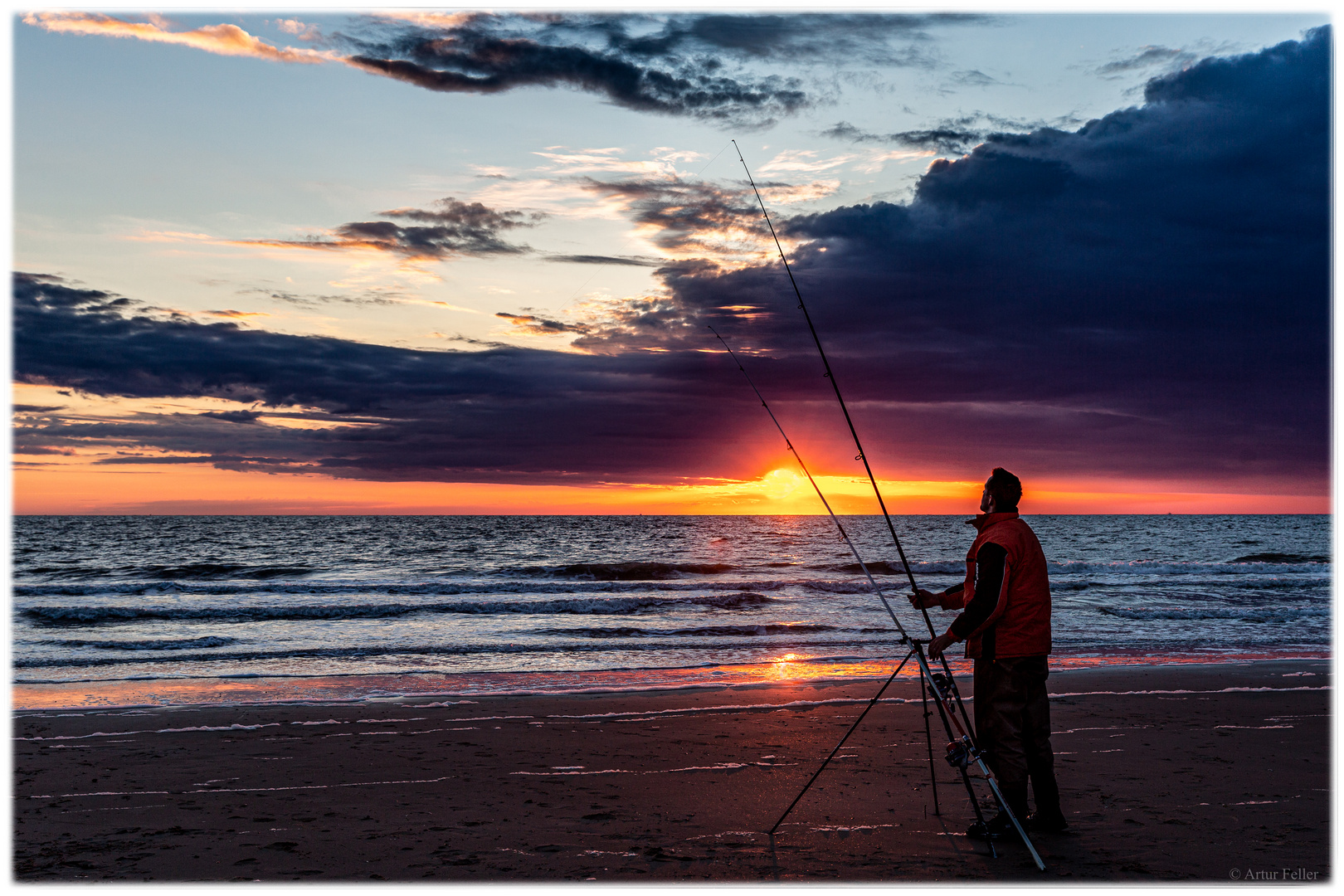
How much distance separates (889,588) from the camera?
82.7 feet

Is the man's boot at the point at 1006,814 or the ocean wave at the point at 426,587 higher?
the man's boot at the point at 1006,814

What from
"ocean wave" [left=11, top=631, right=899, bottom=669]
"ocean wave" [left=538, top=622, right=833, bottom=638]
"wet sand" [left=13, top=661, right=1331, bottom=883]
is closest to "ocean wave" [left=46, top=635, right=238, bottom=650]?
"ocean wave" [left=11, top=631, right=899, bottom=669]

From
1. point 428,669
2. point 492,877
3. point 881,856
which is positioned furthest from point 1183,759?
point 428,669

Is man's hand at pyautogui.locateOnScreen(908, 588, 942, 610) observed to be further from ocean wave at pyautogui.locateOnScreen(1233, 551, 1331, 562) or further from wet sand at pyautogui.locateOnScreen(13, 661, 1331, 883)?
ocean wave at pyautogui.locateOnScreen(1233, 551, 1331, 562)

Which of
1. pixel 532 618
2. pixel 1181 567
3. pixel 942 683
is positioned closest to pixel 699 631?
pixel 532 618

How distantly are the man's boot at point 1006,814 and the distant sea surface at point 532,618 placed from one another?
5.62 meters

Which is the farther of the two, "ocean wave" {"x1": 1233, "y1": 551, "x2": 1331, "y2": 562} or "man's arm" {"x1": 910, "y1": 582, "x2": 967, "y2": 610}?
"ocean wave" {"x1": 1233, "y1": 551, "x2": 1331, "y2": 562}

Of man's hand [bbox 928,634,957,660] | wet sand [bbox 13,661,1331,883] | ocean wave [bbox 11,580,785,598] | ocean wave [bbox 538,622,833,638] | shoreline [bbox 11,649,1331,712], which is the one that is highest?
man's hand [bbox 928,634,957,660]

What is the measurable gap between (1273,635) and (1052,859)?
13.8 m

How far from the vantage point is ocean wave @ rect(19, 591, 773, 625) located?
56.3 ft

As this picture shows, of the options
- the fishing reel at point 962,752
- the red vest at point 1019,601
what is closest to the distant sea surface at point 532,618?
the fishing reel at point 962,752

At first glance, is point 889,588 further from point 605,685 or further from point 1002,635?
point 1002,635

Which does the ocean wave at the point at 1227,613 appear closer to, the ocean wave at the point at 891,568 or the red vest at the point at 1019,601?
the ocean wave at the point at 891,568

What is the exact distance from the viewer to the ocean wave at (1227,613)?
1770 cm
